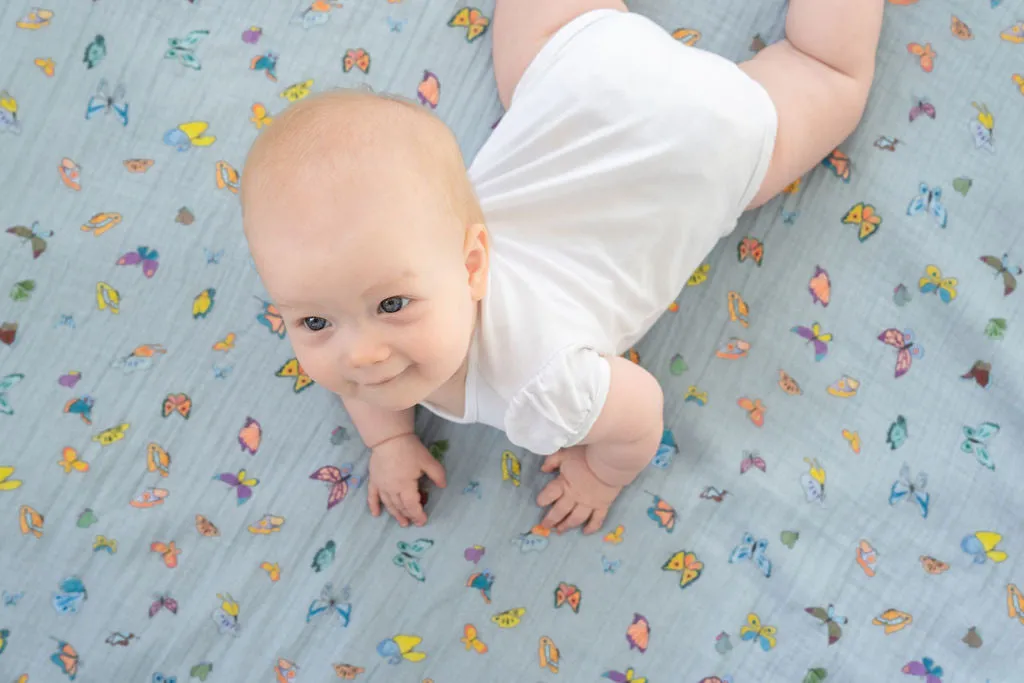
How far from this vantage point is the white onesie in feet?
3.15

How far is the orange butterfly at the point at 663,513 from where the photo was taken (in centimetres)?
107

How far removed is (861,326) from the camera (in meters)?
1.08

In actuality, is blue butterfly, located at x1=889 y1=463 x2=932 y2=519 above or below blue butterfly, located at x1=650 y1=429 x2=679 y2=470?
above

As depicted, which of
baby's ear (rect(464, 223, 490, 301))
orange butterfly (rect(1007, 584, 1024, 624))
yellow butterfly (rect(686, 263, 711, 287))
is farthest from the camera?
yellow butterfly (rect(686, 263, 711, 287))

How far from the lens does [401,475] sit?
1.06 meters

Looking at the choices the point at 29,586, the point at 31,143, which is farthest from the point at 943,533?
Answer: the point at 31,143

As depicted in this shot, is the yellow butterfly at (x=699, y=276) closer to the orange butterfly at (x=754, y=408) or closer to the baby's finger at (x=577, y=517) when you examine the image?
the orange butterfly at (x=754, y=408)

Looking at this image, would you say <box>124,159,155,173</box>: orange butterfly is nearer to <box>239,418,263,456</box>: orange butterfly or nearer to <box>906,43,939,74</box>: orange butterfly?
<box>239,418,263,456</box>: orange butterfly

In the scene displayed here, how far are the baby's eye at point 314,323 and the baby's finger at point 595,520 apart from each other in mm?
459

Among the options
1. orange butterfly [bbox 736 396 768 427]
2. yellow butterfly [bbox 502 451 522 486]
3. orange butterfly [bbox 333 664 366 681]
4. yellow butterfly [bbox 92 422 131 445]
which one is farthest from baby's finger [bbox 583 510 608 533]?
yellow butterfly [bbox 92 422 131 445]

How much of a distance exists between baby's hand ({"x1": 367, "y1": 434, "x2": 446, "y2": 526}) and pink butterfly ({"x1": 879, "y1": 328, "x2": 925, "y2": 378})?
0.56 m

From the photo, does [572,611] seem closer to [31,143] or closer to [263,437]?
[263,437]

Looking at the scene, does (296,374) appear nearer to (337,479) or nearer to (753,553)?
(337,479)

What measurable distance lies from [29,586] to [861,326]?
105cm
